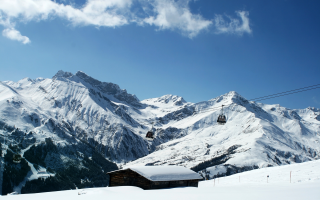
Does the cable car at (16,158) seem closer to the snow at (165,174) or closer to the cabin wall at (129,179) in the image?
the cabin wall at (129,179)

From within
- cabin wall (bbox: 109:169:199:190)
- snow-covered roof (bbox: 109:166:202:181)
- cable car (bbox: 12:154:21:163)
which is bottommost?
cable car (bbox: 12:154:21:163)

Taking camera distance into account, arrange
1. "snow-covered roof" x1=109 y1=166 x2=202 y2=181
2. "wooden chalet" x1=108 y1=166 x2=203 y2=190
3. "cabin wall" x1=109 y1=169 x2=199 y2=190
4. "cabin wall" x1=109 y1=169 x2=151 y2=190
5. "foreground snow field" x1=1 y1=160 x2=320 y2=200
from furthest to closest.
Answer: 1. "snow-covered roof" x1=109 y1=166 x2=202 y2=181
2. "cabin wall" x1=109 y1=169 x2=151 y2=190
3. "wooden chalet" x1=108 y1=166 x2=203 y2=190
4. "cabin wall" x1=109 y1=169 x2=199 y2=190
5. "foreground snow field" x1=1 y1=160 x2=320 y2=200

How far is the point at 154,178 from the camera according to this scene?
29.5 m

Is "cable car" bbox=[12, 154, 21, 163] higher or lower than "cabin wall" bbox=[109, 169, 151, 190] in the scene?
lower

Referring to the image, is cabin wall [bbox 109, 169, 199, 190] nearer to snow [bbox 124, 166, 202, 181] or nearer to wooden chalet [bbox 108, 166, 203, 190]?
wooden chalet [bbox 108, 166, 203, 190]

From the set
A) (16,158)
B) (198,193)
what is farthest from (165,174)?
(16,158)

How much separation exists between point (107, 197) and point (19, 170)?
17312cm

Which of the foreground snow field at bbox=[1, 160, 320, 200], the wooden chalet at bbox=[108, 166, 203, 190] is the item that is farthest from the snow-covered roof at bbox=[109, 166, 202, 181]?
the foreground snow field at bbox=[1, 160, 320, 200]

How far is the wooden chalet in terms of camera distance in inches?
1164

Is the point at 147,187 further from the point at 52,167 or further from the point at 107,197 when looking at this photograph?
the point at 52,167

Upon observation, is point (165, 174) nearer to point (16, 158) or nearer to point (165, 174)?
point (165, 174)

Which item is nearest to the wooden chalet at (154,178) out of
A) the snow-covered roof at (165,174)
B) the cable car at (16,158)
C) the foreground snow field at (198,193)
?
the snow-covered roof at (165,174)

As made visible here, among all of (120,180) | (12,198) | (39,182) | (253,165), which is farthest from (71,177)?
(12,198)

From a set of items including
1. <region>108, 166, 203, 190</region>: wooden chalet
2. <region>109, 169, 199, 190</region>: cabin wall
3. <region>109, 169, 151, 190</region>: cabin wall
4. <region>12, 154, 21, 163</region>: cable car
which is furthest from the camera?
<region>12, 154, 21, 163</region>: cable car
